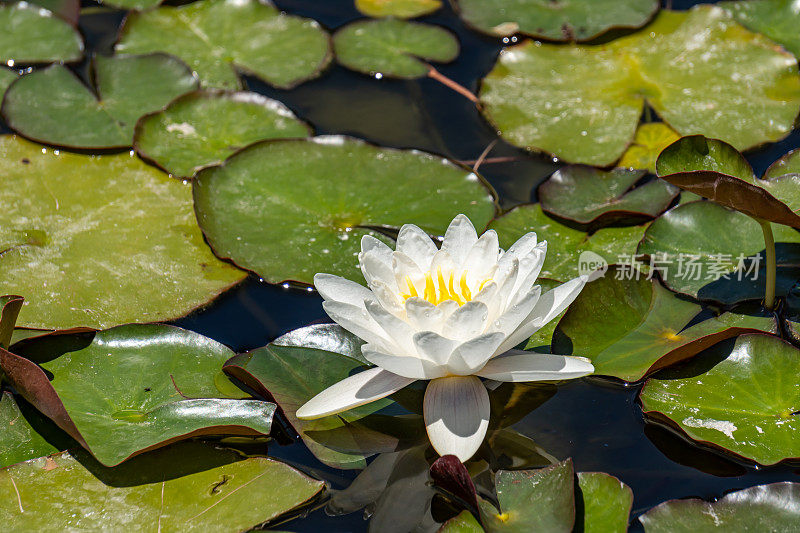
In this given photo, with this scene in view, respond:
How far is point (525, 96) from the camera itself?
350cm

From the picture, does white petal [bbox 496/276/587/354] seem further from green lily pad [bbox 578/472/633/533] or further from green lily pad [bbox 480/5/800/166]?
green lily pad [bbox 480/5/800/166]

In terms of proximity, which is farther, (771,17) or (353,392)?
(771,17)

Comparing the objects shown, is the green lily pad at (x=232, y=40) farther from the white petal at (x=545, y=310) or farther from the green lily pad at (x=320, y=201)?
the white petal at (x=545, y=310)

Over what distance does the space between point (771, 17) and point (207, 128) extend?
2.80m

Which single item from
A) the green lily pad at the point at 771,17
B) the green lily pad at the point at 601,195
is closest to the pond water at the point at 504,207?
the green lily pad at the point at 601,195

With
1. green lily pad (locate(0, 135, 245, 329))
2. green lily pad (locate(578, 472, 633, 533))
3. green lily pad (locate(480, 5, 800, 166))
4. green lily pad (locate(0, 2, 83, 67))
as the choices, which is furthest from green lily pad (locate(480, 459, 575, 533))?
green lily pad (locate(0, 2, 83, 67))

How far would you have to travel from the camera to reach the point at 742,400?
2102mm

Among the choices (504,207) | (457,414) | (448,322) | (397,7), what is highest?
(448,322)

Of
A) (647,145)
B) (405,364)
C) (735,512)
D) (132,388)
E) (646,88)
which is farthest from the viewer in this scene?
(646,88)

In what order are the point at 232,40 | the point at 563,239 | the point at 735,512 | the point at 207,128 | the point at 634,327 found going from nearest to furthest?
the point at 735,512 < the point at 634,327 < the point at 563,239 < the point at 207,128 < the point at 232,40

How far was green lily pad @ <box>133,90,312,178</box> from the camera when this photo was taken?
3205mm

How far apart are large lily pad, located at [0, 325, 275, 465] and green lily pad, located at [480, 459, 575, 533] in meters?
0.64

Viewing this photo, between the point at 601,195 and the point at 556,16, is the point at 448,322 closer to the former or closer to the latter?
the point at 601,195

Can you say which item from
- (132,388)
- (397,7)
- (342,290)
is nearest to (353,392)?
(342,290)
